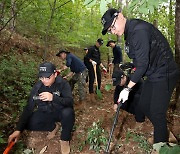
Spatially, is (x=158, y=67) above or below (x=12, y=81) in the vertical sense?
above

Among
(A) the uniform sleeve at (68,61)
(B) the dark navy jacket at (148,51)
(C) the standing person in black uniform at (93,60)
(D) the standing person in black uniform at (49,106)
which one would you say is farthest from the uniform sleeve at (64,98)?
(C) the standing person in black uniform at (93,60)

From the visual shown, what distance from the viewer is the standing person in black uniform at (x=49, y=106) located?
3.76 m

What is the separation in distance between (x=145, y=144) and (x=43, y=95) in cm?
190

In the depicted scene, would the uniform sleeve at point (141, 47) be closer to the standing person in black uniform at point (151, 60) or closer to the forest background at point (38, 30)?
the standing person in black uniform at point (151, 60)

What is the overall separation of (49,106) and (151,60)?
2005mm

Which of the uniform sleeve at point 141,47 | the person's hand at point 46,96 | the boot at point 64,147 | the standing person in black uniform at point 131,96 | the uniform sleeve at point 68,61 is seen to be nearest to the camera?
the uniform sleeve at point 141,47

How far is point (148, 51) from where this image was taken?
111 inches

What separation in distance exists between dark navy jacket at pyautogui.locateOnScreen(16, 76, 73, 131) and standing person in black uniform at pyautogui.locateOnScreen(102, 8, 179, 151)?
1.20m

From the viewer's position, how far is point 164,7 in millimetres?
11828

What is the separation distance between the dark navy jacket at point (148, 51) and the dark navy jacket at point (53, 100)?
141cm

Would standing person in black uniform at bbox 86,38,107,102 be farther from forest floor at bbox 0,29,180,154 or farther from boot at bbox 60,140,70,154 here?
boot at bbox 60,140,70,154

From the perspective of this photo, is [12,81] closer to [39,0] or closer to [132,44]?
[39,0]

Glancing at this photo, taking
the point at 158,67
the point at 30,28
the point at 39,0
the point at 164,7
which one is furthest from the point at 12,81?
the point at 164,7

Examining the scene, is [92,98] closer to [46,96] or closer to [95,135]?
[95,135]
